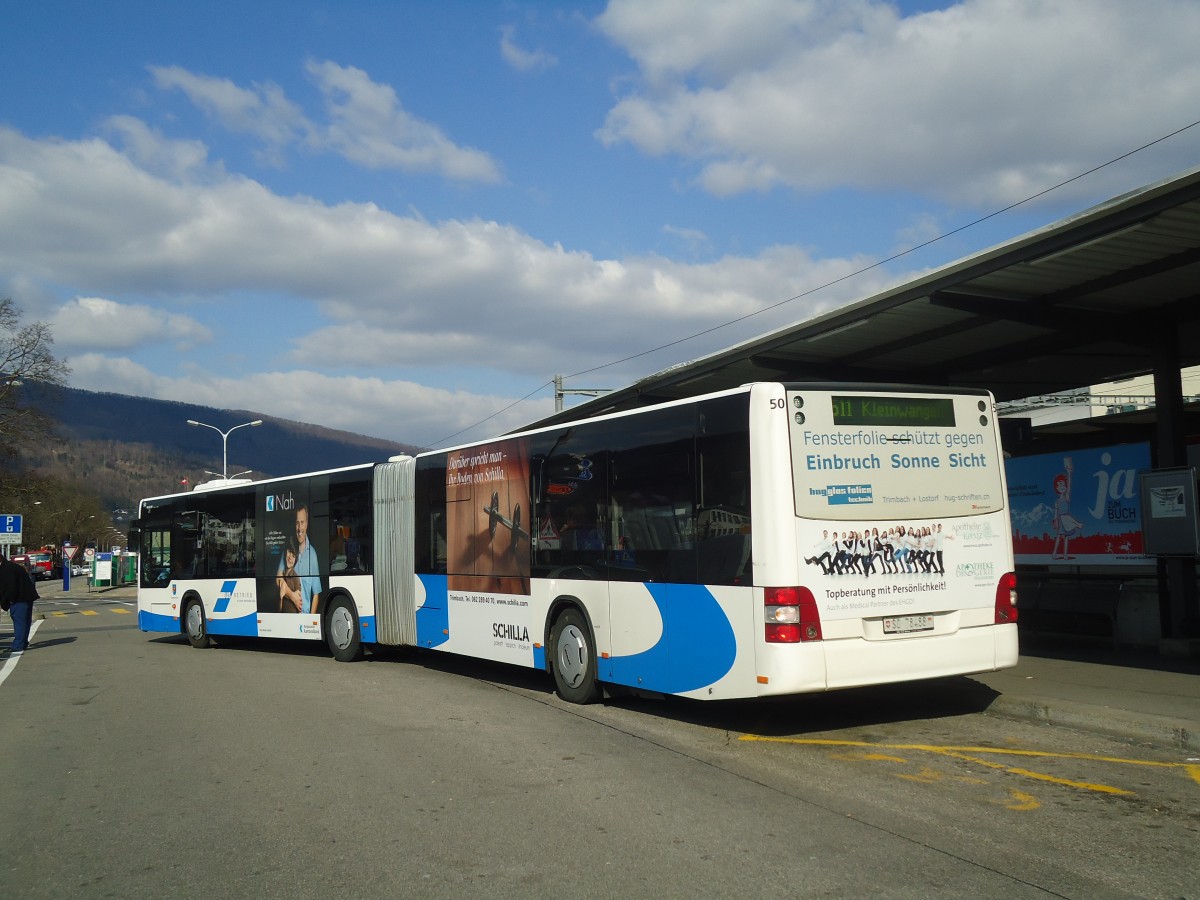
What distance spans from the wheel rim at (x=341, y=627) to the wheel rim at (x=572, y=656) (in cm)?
597

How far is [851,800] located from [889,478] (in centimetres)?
314

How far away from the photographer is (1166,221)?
913 cm

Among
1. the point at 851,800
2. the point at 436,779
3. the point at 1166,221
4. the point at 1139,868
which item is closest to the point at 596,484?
the point at 436,779

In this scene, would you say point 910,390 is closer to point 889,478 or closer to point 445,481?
point 889,478

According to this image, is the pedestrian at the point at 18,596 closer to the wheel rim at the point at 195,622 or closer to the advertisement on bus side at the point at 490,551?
the wheel rim at the point at 195,622

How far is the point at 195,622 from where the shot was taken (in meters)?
20.5

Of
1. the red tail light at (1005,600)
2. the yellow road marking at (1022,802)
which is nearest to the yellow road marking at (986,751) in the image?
the yellow road marking at (1022,802)

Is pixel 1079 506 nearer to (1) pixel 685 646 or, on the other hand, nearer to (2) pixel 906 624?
(2) pixel 906 624

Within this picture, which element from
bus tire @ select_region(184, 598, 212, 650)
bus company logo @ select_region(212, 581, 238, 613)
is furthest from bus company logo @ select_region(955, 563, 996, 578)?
bus tire @ select_region(184, 598, 212, 650)

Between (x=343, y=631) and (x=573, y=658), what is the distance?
6.54 meters

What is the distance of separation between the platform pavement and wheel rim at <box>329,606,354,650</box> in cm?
926

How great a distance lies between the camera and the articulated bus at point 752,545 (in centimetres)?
866

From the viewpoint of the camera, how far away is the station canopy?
951cm

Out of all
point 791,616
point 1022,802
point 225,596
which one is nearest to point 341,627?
point 225,596
